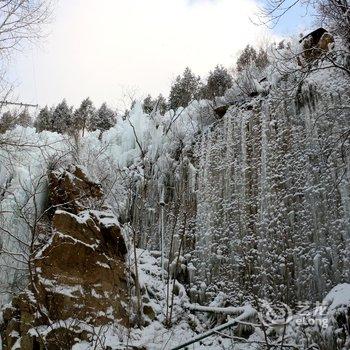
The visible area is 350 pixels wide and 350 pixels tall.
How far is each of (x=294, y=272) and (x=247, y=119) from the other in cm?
433

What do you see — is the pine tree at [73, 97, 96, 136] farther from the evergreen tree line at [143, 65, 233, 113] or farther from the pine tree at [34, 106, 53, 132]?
the evergreen tree line at [143, 65, 233, 113]

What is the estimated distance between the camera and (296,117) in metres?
9.61

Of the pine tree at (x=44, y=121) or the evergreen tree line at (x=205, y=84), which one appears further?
the pine tree at (x=44, y=121)

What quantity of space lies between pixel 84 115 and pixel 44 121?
2292 millimetres

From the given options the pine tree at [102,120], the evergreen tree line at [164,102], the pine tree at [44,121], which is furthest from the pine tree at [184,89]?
the pine tree at [44,121]

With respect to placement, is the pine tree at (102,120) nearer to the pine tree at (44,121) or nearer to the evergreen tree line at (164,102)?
the evergreen tree line at (164,102)

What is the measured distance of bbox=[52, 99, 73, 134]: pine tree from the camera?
23998 millimetres

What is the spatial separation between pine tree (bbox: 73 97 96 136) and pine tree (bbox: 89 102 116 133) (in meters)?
0.34

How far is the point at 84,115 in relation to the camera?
2534 cm

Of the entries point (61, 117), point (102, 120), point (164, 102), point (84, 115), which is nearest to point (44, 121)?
point (61, 117)

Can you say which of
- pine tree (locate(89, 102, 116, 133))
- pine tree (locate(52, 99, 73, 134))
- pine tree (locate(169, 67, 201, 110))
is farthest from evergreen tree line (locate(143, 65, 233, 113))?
pine tree (locate(52, 99, 73, 134))

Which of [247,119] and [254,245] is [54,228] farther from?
[247,119]

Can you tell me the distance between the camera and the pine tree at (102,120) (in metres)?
23.7

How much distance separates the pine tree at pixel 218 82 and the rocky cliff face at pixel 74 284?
354 inches
